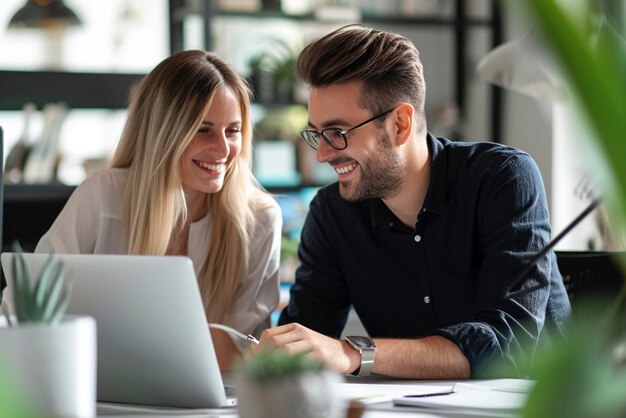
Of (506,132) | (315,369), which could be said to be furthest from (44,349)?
(506,132)

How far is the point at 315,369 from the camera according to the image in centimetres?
75

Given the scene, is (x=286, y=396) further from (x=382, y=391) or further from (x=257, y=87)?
(x=257, y=87)

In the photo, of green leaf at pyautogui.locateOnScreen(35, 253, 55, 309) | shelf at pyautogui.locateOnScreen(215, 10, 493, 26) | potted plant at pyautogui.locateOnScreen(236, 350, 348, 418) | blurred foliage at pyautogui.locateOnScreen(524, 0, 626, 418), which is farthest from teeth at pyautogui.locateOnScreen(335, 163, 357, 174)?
shelf at pyautogui.locateOnScreen(215, 10, 493, 26)

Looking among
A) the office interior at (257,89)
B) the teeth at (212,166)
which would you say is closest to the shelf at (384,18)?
the office interior at (257,89)

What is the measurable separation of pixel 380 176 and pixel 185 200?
22.1 inches

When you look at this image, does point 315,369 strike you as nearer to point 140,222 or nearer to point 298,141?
point 140,222

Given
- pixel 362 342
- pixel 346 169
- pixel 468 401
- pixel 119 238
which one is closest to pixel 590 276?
pixel 346 169

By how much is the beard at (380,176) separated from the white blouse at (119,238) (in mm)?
305

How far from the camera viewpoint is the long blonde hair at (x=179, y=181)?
2123mm

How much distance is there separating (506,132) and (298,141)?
124cm

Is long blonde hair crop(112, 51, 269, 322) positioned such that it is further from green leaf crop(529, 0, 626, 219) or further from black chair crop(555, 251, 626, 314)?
green leaf crop(529, 0, 626, 219)

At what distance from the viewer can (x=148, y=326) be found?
1.19 metres

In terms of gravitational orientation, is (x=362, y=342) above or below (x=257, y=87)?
below

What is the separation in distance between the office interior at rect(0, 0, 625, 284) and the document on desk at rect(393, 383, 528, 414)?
237 cm
